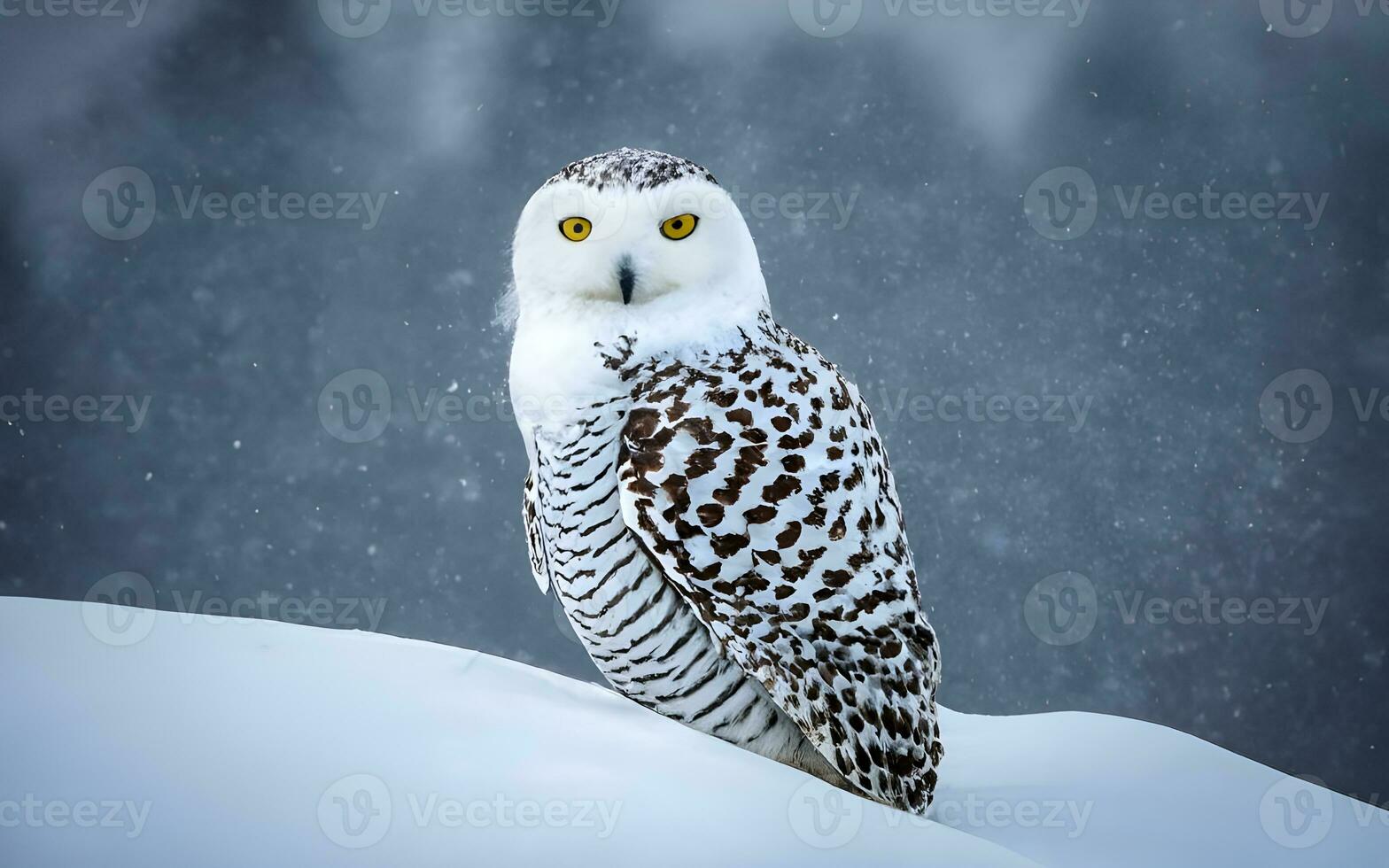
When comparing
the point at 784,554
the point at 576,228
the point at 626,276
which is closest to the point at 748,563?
the point at 784,554

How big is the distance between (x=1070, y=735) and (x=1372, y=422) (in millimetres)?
2101

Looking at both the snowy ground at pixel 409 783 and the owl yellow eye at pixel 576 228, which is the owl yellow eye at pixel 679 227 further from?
the snowy ground at pixel 409 783

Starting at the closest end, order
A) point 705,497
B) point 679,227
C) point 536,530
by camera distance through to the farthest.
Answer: point 705,497, point 679,227, point 536,530

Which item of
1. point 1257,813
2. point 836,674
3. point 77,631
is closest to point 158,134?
point 77,631

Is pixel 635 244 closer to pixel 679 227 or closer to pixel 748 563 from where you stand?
pixel 679 227

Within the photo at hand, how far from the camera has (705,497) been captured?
1.49 m

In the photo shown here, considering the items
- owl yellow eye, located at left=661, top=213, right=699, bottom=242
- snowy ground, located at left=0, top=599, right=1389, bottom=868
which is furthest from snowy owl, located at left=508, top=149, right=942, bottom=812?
snowy ground, located at left=0, top=599, right=1389, bottom=868

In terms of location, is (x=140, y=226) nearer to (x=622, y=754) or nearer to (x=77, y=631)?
(x=77, y=631)

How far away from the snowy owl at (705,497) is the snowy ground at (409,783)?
0.52 feet

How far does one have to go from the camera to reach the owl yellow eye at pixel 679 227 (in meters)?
1.58

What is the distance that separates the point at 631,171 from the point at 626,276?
0.56 ft

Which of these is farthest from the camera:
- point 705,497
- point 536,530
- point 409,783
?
point 536,530

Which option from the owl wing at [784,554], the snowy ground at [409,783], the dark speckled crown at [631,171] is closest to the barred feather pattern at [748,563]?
the owl wing at [784,554]

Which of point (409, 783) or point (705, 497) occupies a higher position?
point (705, 497)
